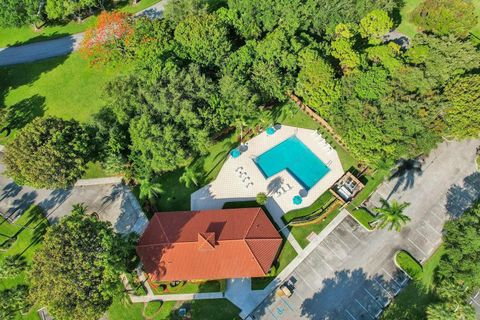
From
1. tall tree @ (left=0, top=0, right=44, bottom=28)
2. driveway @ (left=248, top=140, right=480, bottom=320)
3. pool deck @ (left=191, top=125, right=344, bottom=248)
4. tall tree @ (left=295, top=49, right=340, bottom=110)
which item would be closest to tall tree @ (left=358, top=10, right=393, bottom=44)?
tall tree @ (left=295, top=49, right=340, bottom=110)

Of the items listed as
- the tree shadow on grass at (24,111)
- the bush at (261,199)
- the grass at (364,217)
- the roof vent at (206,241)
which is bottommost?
the tree shadow on grass at (24,111)

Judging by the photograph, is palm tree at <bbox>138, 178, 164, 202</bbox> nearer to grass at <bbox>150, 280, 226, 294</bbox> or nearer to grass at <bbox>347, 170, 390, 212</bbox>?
grass at <bbox>150, 280, 226, 294</bbox>

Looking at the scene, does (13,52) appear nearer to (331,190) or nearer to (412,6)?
(331,190)

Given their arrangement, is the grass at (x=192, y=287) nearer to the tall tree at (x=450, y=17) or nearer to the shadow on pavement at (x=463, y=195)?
the shadow on pavement at (x=463, y=195)

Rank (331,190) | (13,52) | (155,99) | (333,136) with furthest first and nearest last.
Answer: (13,52), (333,136), (331,190), (155,99)

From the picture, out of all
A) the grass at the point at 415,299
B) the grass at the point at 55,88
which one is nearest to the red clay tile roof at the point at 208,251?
the grass at the point at 415,299

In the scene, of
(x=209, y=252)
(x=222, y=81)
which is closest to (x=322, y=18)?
(x=222, y=81)
